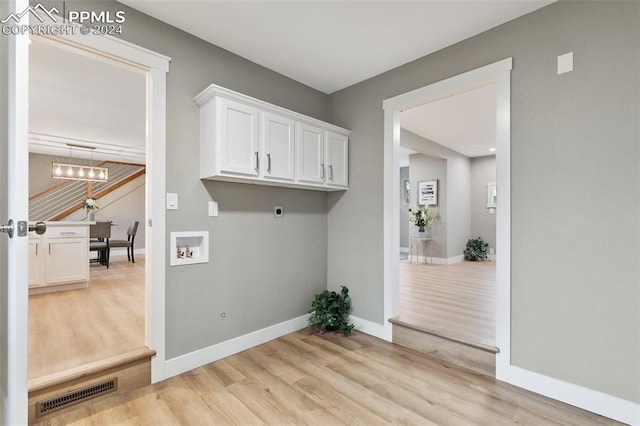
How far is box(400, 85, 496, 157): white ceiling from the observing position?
4.01m

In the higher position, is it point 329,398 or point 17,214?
point 17,214

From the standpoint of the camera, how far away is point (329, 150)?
3135 millimetres

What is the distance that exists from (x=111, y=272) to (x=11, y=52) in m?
5.76

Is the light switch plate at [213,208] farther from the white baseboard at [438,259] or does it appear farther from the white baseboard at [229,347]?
the white baseboard at [438,259]

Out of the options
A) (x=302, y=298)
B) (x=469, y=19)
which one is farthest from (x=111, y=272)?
(x=469, y=19)

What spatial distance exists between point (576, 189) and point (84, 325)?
14.2ft

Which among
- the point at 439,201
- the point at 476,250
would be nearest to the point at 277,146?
the point at 439,201

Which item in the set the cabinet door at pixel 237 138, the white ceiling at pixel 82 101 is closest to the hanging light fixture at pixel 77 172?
the white ceiling at pixel 82 101

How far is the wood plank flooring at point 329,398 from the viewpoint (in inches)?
70.9

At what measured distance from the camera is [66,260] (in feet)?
14.2

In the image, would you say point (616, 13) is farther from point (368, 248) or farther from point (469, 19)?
point (368, 248)

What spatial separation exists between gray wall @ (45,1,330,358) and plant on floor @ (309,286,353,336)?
196 mm

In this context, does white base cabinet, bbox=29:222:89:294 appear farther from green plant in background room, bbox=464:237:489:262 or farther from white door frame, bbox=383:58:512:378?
green plant in background room, bbox=464:237:489:262

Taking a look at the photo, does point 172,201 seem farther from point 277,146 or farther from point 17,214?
point 17,214
